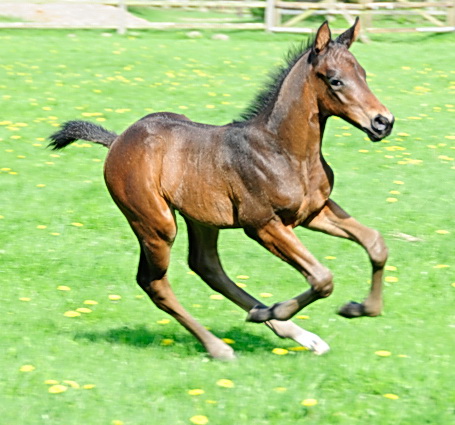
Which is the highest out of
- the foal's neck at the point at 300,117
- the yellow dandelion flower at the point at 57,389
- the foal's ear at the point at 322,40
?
the foal's ear at the point at 322,40

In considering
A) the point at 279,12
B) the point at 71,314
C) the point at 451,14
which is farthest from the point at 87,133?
the point at 451,14

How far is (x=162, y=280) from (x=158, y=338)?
1.72ft

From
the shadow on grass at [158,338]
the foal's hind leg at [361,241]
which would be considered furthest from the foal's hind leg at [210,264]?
the foal's hind leg at [361,241]

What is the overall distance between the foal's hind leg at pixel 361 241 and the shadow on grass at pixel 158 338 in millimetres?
785

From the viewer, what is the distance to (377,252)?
5980mm

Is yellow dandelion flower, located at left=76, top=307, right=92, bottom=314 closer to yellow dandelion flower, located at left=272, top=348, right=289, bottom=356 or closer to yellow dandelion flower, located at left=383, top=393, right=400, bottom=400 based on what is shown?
yellow dandelion flower, located at left=272, top=348, right=289, bottom=356

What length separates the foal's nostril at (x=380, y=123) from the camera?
548cm

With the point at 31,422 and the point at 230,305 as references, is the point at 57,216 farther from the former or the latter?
the point at 31,422

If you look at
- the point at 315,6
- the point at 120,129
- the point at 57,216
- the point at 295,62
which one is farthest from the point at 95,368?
the point at 315,6

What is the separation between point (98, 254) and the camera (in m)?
8.75

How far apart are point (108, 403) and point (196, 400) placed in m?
0.52

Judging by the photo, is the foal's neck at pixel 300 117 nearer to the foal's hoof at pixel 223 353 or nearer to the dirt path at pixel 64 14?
the foal's hoof at pixel 223 353

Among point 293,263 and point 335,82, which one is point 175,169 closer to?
point 293,263

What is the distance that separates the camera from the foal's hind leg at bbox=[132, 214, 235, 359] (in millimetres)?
6258
